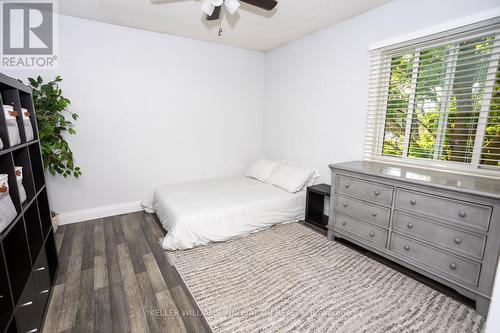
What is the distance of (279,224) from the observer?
3.11m

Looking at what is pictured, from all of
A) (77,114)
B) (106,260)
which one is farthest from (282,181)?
(77,114)

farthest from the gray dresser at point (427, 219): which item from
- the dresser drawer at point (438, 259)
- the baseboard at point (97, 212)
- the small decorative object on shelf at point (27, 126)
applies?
the baseboard at point (97, 212)

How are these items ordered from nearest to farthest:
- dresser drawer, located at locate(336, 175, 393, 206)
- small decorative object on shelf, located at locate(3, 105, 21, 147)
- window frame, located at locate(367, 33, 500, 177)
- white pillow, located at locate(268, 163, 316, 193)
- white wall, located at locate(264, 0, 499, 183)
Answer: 1. small decorative object on shelf, located at locate(3, 105, 21, 147)
2. window frame, located at locate(367, 33, 500, 177)
3. dresser drawer, located at locate(336, 175, 393, 206)
4. white wall, located at locate(264, 0, 499, 183)
5. white pillow, located at locate(268, 163, 316, 193)

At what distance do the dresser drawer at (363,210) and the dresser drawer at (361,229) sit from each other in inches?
2.4

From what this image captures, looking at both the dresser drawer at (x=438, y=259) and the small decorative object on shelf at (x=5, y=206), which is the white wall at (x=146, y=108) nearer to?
the small decorative object on shelf at (x=5, y=206)

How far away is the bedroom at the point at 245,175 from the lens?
5.44ft

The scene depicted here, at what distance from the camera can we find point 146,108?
3383 mm

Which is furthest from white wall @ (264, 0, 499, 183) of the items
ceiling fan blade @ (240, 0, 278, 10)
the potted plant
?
the potted plant

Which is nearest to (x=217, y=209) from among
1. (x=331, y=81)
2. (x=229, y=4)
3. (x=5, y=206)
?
(x=5, y=206)

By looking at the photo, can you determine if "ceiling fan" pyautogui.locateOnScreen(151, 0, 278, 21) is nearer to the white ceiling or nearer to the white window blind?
the white ceiling

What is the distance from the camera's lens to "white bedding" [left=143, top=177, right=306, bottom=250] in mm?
2496

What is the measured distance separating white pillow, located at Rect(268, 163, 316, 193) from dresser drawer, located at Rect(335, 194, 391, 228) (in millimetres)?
698

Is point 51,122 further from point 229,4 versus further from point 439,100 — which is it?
point 439,100

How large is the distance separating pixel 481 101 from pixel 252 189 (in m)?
2.46
